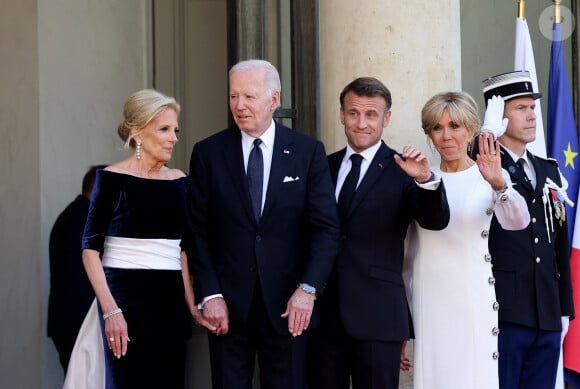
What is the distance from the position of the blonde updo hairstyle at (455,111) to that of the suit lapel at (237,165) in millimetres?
790

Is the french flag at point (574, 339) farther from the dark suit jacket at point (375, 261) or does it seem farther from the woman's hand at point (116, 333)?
the woman's hand at point (116, 333)

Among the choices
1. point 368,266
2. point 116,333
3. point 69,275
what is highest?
point 368,266

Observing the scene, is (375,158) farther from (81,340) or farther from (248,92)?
(81,340)

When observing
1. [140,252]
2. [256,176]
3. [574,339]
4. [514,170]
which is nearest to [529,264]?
[514,170]

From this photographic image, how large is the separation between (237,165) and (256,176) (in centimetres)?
9

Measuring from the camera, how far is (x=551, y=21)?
663 cm

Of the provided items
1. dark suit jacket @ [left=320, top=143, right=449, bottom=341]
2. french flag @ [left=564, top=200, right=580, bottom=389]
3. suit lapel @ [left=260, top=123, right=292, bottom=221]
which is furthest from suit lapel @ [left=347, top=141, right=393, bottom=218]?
french flag @ [left=564, top=200, right=580, bottom=389]

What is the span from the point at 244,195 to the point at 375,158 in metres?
0.59

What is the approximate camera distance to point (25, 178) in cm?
585

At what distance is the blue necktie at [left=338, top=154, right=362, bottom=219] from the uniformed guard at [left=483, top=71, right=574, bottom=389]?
0.67 m

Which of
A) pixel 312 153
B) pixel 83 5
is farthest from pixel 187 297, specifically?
pixel 83 5

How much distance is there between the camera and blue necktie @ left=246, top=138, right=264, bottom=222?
3857mm

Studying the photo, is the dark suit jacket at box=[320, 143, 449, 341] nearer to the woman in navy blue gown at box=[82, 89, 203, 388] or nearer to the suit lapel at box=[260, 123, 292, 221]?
the suit lapel at box=[260, 123, 292, 221]

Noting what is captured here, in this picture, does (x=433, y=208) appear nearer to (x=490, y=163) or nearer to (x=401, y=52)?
(x=490, y=163)
